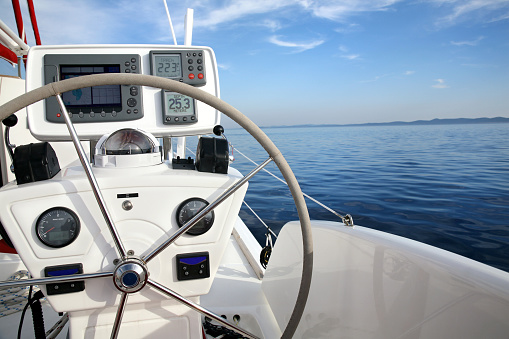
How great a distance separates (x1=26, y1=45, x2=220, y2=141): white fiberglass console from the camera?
1.13 metres

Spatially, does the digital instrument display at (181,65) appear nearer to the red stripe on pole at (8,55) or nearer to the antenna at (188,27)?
the antenna at (188,27)

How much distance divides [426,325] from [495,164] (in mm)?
8088

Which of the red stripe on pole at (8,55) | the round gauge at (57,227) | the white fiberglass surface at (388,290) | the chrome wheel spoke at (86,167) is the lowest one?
the white fiberglass surface at (388,290)

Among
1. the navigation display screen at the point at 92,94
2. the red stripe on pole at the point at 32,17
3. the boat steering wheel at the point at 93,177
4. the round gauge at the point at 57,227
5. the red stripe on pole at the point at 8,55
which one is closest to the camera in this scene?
the boat steering wheel at the point at 93,177

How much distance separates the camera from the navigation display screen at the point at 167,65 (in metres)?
1.21

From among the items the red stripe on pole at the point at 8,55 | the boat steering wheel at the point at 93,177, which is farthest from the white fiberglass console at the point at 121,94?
the red stripe on pole at the point at 8,55

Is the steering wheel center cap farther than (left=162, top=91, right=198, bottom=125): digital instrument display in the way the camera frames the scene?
No

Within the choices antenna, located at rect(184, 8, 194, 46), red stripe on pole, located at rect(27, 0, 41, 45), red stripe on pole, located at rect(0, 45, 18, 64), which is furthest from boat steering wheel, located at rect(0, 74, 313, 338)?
red stripe on pole, located at rect(27, 0, 41, 45)

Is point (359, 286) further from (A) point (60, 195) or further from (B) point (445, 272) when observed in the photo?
(A) point (60, 195)

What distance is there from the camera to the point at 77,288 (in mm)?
870

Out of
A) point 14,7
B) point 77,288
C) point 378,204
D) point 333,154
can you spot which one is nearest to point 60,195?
point 77,288

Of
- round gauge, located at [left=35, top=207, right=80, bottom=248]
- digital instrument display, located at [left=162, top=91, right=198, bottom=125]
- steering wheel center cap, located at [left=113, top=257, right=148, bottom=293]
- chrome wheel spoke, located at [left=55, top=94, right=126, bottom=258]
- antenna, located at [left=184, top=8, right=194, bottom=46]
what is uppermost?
antenna, located at [left=184, top=8, right=194, bottom=46]

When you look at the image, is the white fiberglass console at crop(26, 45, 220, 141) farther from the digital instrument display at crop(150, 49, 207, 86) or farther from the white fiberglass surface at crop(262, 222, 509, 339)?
the white fiberglass surface at crop(262, 222, 509, 339)

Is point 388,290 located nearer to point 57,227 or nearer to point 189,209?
point 189,209
